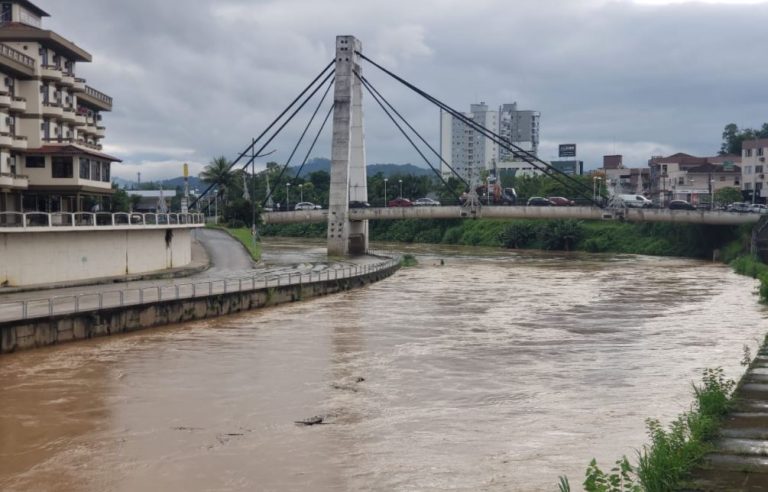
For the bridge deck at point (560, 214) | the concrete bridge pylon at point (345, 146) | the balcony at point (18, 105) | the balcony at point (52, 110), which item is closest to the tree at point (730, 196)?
the bridge deck at point (560, 214)

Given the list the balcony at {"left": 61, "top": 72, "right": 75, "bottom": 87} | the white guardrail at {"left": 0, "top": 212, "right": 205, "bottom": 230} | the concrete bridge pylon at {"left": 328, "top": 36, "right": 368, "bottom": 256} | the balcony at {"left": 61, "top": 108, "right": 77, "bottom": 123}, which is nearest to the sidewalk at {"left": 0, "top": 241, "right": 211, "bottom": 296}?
the white guardrail at {"left": 0, "top": 212, "right": 205, "bottom": 230}

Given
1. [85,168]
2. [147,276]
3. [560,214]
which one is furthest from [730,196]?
[147,276]

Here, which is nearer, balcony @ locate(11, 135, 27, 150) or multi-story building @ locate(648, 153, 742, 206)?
balcony @ locate(11, 135, 27, 150)

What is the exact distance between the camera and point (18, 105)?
157 feet

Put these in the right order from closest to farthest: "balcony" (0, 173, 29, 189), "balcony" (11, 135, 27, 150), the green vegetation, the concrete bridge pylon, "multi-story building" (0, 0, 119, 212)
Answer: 1. the green vegetation
2. "balcony" (0, 173, 29, 189)
3. "balcony" (11, 135, 27, 150)
4. "multi-story building" (0, 0, 119, 212)
5. the concrete bridge pylon

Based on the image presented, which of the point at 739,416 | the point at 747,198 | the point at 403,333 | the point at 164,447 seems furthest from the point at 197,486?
the point at 747,198

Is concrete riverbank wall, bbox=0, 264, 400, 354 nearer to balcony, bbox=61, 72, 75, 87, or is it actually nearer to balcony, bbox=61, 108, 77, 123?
balcony, bbox=61, 108, 77, 123

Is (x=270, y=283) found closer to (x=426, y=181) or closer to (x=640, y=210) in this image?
Result: (x=640, y=210)

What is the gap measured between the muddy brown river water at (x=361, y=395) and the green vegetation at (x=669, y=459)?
2.09 metres

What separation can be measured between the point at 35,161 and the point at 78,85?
9811 millimetres

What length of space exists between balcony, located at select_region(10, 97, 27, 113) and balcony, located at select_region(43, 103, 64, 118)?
7.54 feet

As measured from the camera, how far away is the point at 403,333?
1329 inches

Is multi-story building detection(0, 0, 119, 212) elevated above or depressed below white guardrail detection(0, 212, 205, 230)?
above

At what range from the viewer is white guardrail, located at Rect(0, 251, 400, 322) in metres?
29.4
